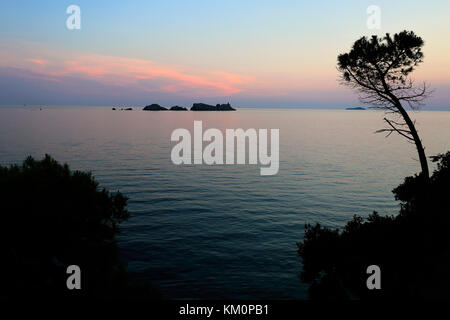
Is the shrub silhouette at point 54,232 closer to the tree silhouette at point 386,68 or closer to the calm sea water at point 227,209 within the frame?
the calm sea water at point 227,209

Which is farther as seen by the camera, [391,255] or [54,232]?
[391,255]

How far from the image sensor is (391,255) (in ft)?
49.8

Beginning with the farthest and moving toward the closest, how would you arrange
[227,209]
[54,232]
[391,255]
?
[227,209] → [391,255] → [54,232]

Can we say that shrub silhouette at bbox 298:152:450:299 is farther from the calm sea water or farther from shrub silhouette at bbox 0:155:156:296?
shrub silhouette at bbox 0:155:156:296

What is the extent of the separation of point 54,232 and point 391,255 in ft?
53.2

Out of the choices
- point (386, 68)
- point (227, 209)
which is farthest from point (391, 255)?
point (227, 209)

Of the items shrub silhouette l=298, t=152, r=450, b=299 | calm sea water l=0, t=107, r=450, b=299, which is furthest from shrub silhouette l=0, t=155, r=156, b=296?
shrub silhouette l=298, t=152, r=450, b=299

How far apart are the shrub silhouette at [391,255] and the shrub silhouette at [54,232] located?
9351 millimetres

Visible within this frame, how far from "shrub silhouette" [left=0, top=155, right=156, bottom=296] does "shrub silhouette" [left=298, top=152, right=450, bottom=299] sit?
368 inches

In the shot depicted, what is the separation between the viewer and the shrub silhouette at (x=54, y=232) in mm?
12523

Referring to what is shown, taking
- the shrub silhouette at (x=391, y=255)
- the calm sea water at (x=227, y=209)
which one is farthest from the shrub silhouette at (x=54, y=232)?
the shrub silhouette at (x=391, y=255)

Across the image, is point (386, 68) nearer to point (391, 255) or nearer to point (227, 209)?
point (391, 255)

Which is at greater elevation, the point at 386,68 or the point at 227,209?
the point at 386,68
